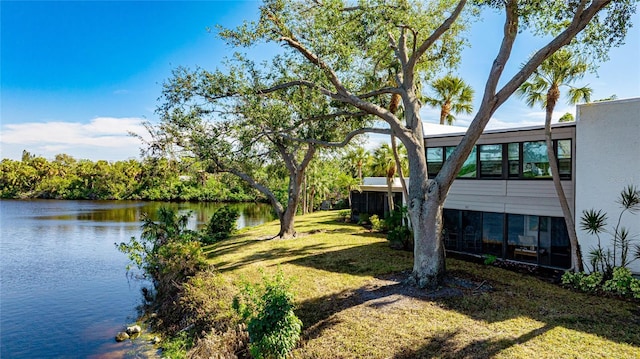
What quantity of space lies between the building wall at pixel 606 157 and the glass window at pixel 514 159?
209cm

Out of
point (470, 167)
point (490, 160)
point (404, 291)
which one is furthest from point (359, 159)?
point (404, 291)

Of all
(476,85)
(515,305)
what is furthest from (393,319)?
(476,85)

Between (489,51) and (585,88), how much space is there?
17.4 feet

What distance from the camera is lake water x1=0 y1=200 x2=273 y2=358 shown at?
11.8 metres

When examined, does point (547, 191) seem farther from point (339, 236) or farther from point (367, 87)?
point (339, 236)

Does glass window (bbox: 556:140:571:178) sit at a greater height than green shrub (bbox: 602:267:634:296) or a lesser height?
greater

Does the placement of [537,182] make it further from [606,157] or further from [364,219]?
[364,219]

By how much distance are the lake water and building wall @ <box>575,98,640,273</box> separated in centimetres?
1450

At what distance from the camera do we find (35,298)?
1584 cm

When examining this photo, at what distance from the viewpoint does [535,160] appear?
46.4ft

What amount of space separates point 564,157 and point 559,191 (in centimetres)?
158

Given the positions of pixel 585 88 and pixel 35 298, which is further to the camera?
pixel 35 298

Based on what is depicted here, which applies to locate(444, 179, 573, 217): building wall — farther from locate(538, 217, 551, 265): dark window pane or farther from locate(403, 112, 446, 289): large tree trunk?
locate(403, 112, 446, 289): large tree trunk

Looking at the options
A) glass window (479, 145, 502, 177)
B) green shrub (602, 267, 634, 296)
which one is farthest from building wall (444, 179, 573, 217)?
green shrub (602, 267, 634, 296)
